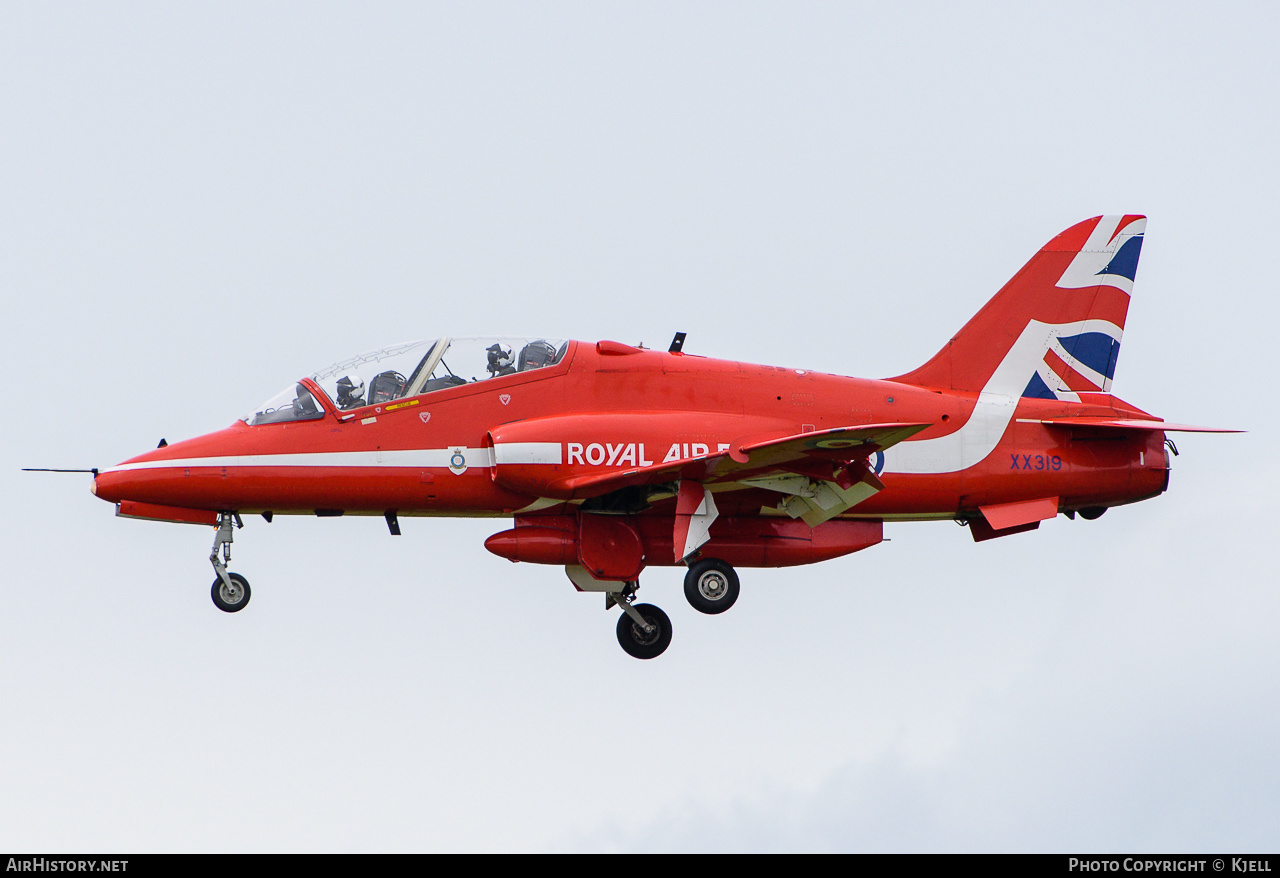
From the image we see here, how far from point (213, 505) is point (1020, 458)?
1095 centimetres

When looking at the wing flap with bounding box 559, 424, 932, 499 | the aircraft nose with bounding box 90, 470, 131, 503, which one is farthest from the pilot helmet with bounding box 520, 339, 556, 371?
the aircraft nose with bounding box 90, 470, 131, 503

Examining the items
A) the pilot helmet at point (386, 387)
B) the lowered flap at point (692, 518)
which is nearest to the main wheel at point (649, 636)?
the lowered flap at point (692, 518)

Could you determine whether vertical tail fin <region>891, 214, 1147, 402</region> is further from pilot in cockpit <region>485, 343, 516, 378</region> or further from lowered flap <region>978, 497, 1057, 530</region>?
pilot in cockpit <region>485, 343, 516, 378</region>

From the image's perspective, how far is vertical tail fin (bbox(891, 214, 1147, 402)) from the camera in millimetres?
22969

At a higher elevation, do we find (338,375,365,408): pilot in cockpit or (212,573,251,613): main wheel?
(338,375,365,408): pilot in cockpit

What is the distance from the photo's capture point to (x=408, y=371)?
20891 millimetres

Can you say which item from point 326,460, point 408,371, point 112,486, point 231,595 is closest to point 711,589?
point 408,371

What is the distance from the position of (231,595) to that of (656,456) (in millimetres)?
5787

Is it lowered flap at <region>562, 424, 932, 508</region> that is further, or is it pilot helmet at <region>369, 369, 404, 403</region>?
pilot helmet at <region>369, 369, 404, 403</region>

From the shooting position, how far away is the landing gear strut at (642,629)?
71.4 feet

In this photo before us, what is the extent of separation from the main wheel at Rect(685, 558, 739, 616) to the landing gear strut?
38.6 inches

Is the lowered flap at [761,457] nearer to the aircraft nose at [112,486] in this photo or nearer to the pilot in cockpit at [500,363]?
the pilot in cockpit at [500,363]

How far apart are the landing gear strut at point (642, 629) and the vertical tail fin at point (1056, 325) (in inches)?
197

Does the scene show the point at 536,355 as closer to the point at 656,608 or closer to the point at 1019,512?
the point at 656,608
